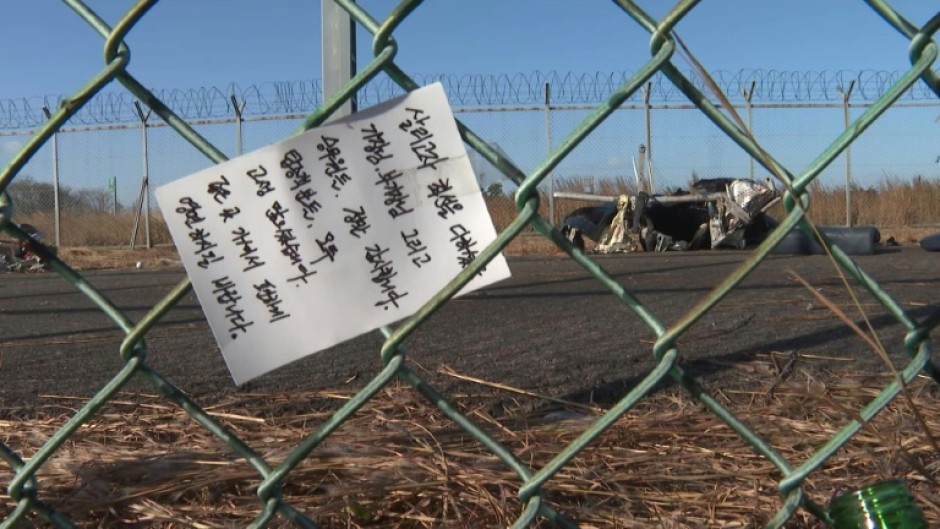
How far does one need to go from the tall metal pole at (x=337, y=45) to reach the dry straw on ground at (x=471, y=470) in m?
0.65

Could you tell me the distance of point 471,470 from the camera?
1441mm

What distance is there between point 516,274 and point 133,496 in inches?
202

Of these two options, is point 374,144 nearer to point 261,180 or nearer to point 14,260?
point 261,180

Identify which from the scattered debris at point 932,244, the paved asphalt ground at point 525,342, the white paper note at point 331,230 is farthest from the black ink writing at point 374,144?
the scattered debris at point 932,244

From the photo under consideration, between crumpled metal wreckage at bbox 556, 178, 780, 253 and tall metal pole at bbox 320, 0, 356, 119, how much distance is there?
821cm

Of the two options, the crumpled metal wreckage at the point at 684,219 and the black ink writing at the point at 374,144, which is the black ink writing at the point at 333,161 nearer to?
the black ink writing at the point at 374,144

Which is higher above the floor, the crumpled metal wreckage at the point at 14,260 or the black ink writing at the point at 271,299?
the black ink writing at the point at 271,299

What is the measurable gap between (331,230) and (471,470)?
654mm

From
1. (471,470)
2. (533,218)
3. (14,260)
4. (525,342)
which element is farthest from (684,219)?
(533,218)

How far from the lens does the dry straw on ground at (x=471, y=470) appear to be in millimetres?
1334

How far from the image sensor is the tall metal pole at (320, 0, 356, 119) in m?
1.45

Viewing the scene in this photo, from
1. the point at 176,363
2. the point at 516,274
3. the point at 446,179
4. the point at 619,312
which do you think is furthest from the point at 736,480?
the point at 516,274

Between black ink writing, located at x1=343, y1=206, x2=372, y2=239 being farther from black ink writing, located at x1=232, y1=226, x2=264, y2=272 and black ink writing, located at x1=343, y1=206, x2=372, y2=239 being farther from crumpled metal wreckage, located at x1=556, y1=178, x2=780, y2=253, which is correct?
crumpled metal wreckage, located at x1=556, y1=178, x2=780, y2=253

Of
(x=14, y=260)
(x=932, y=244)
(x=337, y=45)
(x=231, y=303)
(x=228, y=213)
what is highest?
(x=337, y=45)
